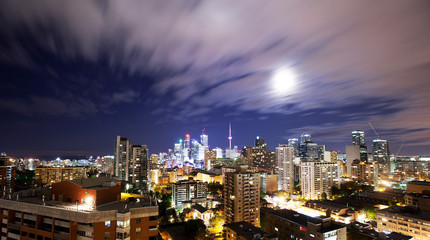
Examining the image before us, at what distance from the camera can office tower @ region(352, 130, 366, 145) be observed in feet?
311

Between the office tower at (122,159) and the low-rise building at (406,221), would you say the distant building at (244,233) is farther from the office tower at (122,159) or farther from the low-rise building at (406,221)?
the office tower at (122,159)

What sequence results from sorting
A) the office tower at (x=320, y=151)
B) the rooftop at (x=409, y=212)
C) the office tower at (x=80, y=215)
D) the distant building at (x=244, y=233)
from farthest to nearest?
the office tower at (x=320, y=151), the rooftop at (x=409, y=212), the distant building at (x=244, y=233), the office tower at (x=80, y=215)

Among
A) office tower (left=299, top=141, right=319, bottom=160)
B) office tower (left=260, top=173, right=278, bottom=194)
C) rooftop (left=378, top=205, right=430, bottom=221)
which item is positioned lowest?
office tower (left=260, top=173, right=278, bottom=194)

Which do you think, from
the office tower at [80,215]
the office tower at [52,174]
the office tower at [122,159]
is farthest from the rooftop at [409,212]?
the office tower at [52,174]

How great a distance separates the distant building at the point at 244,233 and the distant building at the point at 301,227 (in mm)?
3713

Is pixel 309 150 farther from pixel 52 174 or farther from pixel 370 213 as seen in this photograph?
pixel 52 174

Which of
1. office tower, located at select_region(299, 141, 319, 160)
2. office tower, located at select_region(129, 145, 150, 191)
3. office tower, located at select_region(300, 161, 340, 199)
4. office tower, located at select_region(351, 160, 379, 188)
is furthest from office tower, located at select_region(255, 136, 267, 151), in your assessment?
office tower, located at select_region(129, 145, 150, 191)

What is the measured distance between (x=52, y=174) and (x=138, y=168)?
651 inches

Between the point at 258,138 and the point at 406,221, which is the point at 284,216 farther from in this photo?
the point at 258,138

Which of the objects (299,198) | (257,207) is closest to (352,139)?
(299,198)

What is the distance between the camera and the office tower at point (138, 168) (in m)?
44.5

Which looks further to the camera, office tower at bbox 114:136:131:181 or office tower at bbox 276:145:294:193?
office tower at bbox 276:145:294:193

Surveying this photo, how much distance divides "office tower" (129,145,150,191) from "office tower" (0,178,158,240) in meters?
33.5

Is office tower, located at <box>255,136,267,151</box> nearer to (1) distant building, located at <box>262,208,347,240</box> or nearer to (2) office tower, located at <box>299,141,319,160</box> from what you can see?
(2) office tower, located at <box>299,141,319,160</box>
